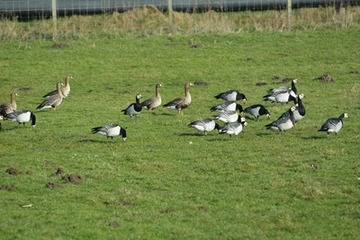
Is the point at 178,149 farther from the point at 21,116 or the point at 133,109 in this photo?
the point at 21,116

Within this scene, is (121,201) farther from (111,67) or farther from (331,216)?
(111,67)

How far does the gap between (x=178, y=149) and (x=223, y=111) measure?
4189 mm

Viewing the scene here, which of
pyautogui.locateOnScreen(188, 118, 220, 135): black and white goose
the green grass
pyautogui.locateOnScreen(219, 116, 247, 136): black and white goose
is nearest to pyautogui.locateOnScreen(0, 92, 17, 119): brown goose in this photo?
the green grass

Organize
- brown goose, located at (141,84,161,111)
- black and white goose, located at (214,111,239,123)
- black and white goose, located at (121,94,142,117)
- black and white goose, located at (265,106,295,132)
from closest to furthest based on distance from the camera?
black and white goose, located at (265,106,295,132)
black and white goose, located at (214,111,239,123)
black and white goose, located at (121,94,142,117)
brown goose, located at (141,84,161,111)

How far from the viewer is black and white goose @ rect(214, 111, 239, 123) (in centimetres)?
2794

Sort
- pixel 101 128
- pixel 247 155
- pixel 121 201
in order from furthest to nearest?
pixel 101 128
pixel 247 155
pixel 121 201

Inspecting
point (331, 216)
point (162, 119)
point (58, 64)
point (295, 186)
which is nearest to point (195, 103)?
point (162, 119)

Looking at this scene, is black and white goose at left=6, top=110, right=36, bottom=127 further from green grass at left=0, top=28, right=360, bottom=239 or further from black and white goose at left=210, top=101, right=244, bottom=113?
black and white goose at left=210, top=101, right=244, bottom=113

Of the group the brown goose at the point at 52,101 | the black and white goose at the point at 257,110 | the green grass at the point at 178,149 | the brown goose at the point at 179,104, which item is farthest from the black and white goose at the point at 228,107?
the brown goose at the point at 52,101

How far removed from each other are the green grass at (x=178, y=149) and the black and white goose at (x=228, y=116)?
684 mm

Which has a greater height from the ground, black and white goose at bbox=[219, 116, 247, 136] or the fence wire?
the fence wire

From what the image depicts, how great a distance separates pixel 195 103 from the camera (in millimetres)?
32625

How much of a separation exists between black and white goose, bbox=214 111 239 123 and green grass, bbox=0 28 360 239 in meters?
0.68

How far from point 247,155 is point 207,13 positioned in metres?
22.9
